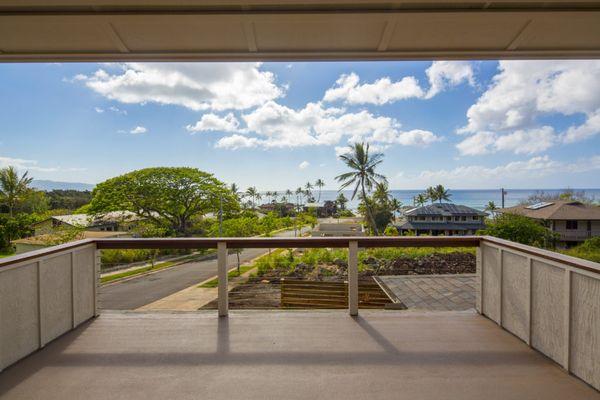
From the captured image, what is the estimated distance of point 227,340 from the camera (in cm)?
259

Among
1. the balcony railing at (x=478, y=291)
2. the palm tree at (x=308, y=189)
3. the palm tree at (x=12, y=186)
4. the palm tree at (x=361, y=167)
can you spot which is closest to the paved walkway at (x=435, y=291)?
the balcony railing at (x=478, y=291)

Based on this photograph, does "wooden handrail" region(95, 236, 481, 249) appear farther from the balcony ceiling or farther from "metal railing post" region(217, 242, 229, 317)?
the balcony ceiling

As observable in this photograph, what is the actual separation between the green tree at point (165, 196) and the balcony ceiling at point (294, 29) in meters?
25.3

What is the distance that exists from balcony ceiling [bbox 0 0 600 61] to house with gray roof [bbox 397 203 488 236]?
112 feet

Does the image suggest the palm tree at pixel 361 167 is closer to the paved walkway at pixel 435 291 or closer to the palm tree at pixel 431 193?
the paved walkway at pixel 435 291

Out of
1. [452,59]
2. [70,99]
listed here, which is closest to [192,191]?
[70,99]

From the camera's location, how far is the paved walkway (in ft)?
11.5

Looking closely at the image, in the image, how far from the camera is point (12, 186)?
87.2ft

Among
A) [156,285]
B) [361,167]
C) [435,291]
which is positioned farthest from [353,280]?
[361,167]

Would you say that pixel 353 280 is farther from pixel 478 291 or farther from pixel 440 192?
pixel 440 192

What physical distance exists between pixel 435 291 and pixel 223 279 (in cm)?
268

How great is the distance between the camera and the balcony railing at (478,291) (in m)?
2.01

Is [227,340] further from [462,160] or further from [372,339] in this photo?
[462,160]

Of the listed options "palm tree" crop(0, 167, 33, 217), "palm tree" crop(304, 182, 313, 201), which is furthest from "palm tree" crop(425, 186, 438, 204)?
"palm tree" crop(0, 167, 33, 217)
